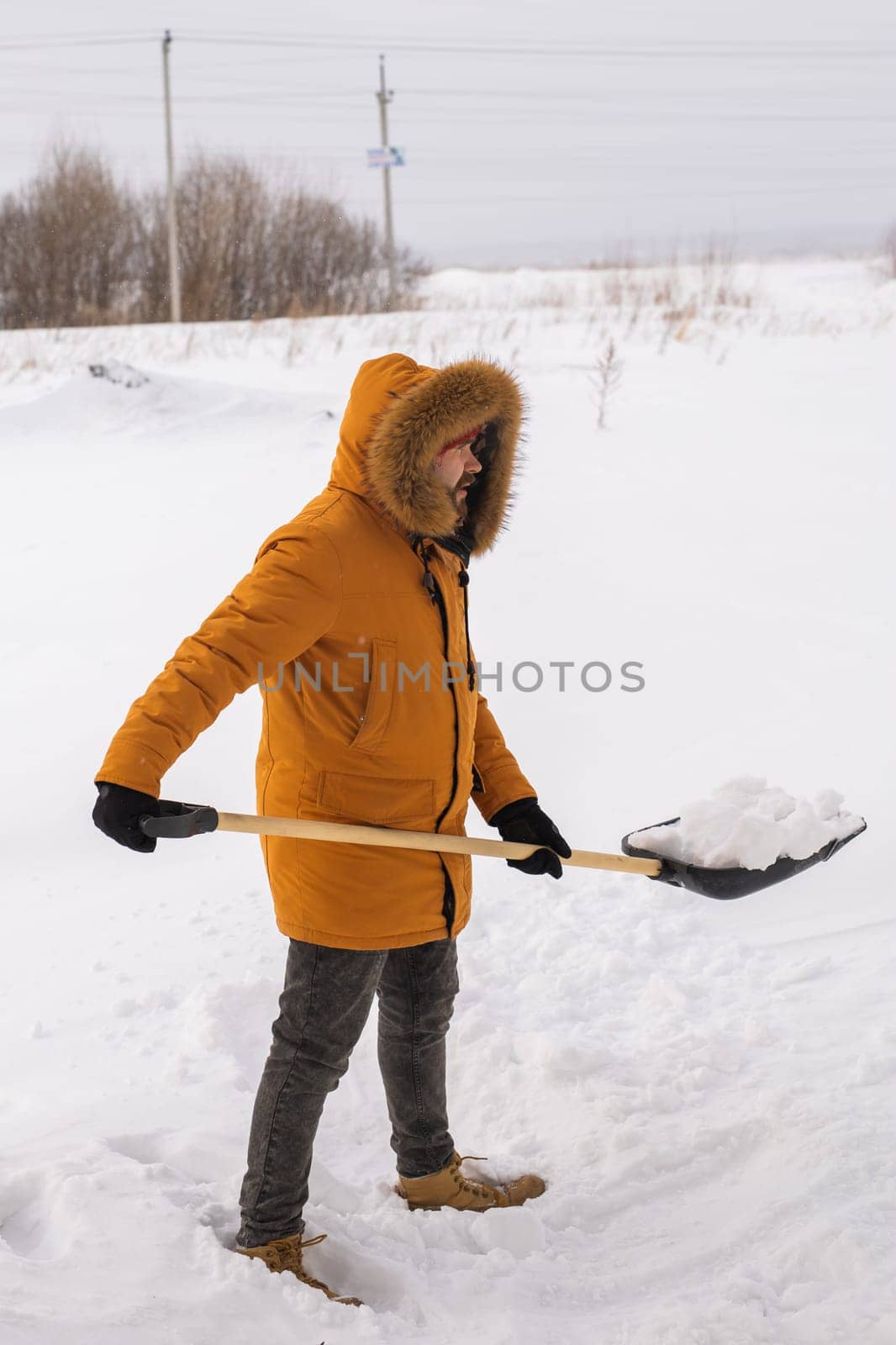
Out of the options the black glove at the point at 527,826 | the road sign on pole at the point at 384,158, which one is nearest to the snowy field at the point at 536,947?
the black glove at the point at 527,826

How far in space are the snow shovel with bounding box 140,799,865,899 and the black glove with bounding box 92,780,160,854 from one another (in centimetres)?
1

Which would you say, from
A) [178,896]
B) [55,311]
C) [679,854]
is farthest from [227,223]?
[679,854]

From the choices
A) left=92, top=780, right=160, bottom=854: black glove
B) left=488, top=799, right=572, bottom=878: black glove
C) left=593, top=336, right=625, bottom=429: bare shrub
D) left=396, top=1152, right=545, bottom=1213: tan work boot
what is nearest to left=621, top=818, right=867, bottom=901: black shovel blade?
left=488, top=799, right=572, bottom=878: black glove

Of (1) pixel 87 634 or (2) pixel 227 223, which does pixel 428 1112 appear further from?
(2) pixel 227 223

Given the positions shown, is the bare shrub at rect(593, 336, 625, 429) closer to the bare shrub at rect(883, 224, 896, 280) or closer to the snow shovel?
the snow shovel

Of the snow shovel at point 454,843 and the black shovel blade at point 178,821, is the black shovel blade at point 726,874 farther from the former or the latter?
the black shovel blade at point 178,821

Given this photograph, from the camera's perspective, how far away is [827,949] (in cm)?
321

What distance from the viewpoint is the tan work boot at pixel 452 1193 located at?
2201 millimetres

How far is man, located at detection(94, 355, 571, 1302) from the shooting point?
1.80m

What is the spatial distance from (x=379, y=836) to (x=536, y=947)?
153 centimetres

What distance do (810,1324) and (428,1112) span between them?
724 millimetres

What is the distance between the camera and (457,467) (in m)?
2.00

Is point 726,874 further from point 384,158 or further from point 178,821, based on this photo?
point 384,158

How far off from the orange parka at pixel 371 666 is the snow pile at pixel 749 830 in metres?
0.52
